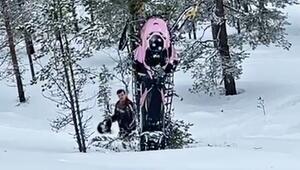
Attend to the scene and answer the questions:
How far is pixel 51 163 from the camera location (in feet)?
20.5

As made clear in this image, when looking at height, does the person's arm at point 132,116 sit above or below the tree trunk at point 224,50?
below

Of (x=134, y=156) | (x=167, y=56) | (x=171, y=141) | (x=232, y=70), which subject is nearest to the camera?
(x=134, y=156)

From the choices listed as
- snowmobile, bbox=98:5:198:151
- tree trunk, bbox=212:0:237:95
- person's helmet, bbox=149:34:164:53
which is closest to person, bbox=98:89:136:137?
snowmobile, bbox=98:5:198:151

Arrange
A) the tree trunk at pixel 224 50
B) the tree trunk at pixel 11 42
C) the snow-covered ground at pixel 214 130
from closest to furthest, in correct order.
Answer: the snow-covered ground at pixel 214 130
the tree trunk at pixel 224 50
the tree trunk at pixel 11 42

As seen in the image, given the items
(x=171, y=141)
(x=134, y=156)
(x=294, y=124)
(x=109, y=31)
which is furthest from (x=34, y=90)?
(x=134, y=156)

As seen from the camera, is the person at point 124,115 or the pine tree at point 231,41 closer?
the person at point 124,115

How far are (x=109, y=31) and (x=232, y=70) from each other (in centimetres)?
500

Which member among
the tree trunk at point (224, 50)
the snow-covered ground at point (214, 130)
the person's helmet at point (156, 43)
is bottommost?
the snow-covered ground at point (214, 130)

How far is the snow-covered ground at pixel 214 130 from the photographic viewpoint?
246 inches

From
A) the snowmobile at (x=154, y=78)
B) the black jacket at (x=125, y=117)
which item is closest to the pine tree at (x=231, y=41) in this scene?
the black jacket at (x=125, y=117)

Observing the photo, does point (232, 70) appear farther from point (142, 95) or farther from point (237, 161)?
point (237, 161)

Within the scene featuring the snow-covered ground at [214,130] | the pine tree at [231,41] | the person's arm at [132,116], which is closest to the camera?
the snow-covered ground at [214,130]

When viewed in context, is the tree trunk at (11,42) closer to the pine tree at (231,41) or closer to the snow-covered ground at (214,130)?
the snow-covered ground at (214,130)

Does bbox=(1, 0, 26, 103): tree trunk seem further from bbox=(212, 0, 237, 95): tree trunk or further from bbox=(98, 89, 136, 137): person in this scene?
bbox=(98, 89, 136, 137): person
